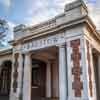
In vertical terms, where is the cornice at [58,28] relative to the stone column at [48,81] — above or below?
above

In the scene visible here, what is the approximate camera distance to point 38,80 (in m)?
13.1

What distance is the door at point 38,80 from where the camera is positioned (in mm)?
12570

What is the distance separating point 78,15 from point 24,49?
3.88 metres

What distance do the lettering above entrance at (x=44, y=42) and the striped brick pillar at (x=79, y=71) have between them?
66 centimetres

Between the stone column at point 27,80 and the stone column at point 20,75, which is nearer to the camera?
the stone column at point 27,80

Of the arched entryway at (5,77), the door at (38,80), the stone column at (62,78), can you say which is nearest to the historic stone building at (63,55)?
the stone column at (62,78)

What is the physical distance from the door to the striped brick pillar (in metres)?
5.65

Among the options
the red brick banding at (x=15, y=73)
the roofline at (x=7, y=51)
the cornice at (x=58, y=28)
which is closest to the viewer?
the cornice at (x=58, y=28)

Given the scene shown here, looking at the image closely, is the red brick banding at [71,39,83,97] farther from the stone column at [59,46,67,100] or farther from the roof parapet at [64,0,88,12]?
the roof parapet at [64,0,88,12]

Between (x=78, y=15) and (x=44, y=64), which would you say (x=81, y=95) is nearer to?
(x=78, y=15)

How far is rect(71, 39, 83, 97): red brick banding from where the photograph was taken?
6866 mm

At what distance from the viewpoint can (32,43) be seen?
9258 millimetres

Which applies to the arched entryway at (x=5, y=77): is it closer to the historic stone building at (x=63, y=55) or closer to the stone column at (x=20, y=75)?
the historic stone building at (x=63, y=55)

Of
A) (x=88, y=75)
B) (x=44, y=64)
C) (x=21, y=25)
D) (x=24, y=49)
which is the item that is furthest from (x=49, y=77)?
(x=88, y=75)
